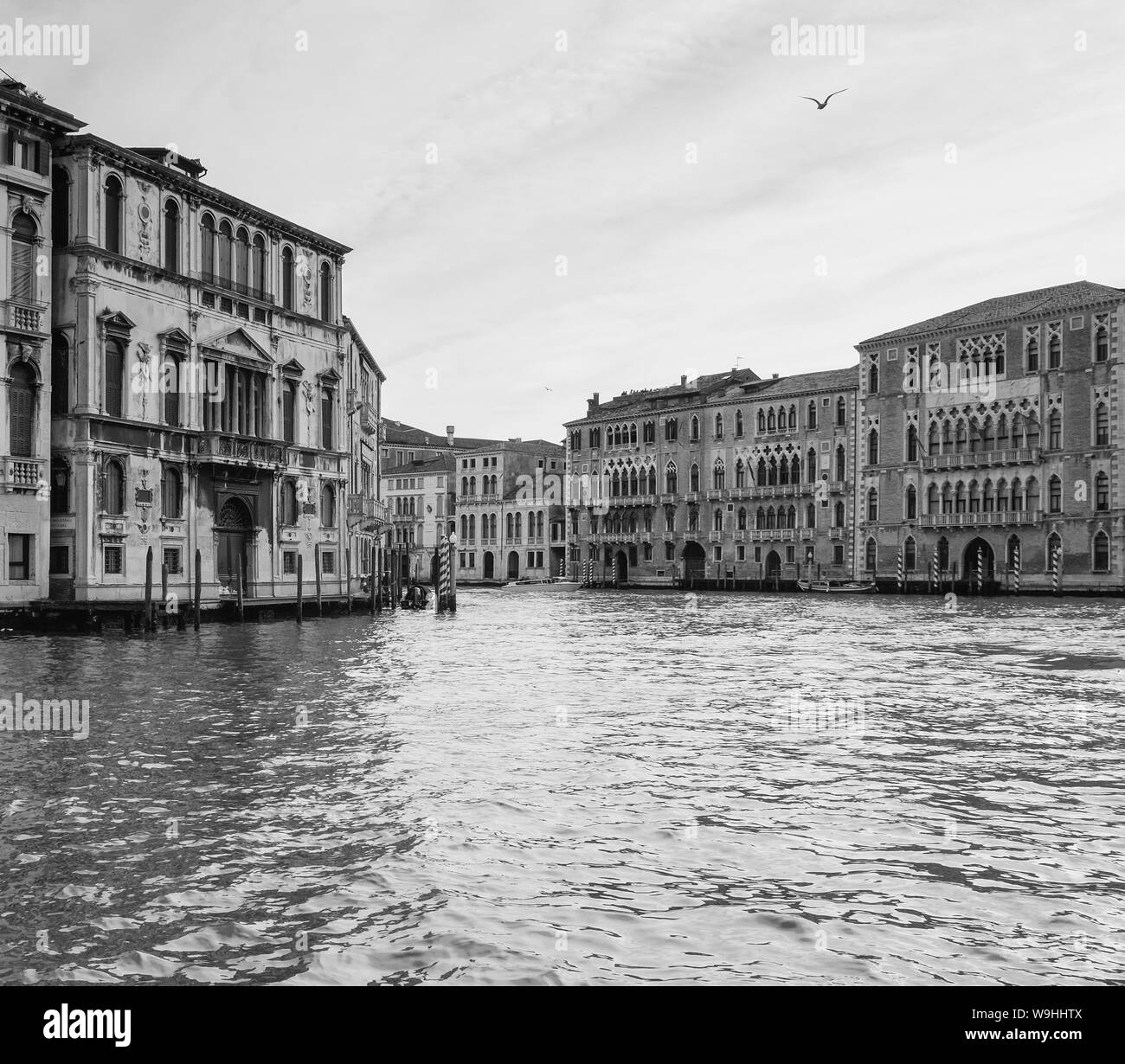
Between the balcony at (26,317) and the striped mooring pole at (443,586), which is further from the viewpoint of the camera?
the striped mooring pole at (443,586)

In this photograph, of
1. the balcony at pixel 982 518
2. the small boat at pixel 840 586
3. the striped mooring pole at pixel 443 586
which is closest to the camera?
the striped mooring pole at pixel 443 586

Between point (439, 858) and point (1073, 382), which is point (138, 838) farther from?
point (1073, 382)

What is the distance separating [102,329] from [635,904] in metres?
24.1

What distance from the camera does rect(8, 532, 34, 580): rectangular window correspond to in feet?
81.5

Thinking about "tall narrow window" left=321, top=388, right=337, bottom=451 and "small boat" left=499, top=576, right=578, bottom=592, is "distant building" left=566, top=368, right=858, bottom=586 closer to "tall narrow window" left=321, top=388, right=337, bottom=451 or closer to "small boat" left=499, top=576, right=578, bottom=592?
"small boat" left=499, top=576, right=578, bottom=592

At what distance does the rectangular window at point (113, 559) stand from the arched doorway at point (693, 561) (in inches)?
1531

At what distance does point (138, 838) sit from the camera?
22.8ft

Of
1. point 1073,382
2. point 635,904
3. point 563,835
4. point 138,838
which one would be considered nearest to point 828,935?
point 635,904

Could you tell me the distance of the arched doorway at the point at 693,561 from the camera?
62.5 m

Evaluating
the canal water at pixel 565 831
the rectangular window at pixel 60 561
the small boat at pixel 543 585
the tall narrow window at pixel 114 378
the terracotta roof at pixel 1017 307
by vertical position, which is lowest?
the canal water at pixel 565 831

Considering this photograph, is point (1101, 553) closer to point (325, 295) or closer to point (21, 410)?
point (325, 295)

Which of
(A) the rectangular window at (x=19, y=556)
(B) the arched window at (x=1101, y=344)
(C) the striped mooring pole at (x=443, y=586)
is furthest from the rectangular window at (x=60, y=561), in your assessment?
(B) the arched window at (x=1101, y=344)

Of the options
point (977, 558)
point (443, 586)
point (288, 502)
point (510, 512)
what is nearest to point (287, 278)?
point (288, 502)

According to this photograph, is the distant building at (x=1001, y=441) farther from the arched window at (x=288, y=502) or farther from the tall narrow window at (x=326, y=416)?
the arched window at (x=288, y=502)
